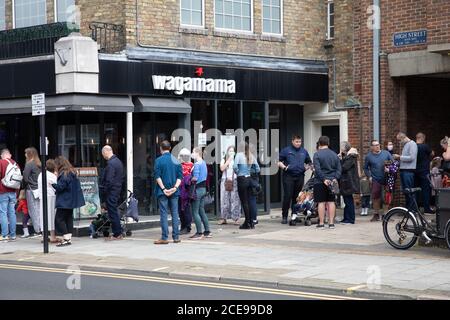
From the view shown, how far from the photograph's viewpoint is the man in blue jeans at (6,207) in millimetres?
16703

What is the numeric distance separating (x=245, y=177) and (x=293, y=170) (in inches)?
50.7

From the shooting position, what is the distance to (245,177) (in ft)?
56.5

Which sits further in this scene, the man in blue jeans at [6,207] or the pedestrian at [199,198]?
the man in blue jeans at [6,207]

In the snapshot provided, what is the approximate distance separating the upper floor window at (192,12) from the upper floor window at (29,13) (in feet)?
10.8

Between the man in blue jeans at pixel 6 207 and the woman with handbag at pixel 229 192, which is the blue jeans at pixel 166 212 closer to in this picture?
the woman with handbag at pixel 229 192

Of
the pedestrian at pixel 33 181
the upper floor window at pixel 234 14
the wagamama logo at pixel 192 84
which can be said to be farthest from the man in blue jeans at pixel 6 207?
the upper floor window at pixel 234 14

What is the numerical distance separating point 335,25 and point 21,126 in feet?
28.0

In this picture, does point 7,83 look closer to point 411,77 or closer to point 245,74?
point 245,74

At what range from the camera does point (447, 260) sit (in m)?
12.3

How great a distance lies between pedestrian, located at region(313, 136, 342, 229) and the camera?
16.6 m

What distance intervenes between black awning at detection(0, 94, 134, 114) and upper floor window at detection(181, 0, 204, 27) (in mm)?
2618

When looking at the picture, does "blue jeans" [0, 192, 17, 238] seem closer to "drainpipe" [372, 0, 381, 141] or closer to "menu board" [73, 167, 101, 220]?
"menu board" [73, 167, 101, 220]

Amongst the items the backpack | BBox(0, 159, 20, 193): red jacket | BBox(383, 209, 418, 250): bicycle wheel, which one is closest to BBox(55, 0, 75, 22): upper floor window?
BBox(0, 159, 20, 193): red jacket
